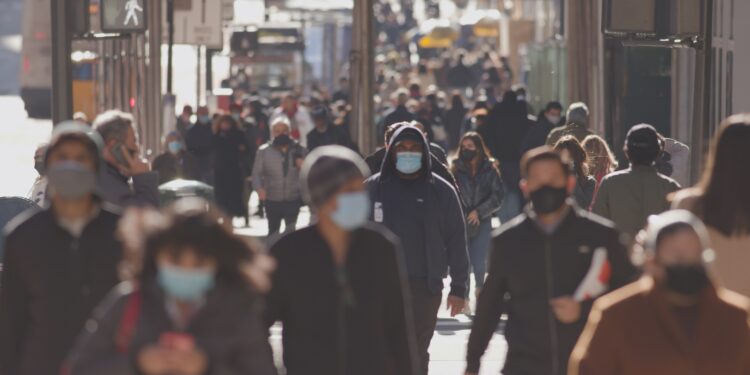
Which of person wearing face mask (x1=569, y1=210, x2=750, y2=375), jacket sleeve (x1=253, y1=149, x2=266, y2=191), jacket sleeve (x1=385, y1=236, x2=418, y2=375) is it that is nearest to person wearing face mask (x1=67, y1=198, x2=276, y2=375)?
person wearing face mask (x1=569, y1=210, x2=750, y2=375)


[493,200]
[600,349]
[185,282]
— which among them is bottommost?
[493,200]

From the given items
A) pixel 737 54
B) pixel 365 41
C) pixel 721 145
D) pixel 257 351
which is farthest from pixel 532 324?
pixel 365 41

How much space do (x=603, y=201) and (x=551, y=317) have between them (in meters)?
3.38

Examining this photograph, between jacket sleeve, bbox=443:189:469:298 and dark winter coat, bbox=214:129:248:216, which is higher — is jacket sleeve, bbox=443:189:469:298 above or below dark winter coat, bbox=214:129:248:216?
above

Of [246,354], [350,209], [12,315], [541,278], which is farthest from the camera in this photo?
[541,278]

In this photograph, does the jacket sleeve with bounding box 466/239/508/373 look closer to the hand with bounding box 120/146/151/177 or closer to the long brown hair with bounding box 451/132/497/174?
the hand with bounding box 120/146/151/177

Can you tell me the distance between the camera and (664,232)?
6066 millimetres

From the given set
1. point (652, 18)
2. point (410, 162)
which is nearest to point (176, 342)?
point (410, 162)

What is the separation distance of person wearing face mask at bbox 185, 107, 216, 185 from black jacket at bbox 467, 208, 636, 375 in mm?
16468

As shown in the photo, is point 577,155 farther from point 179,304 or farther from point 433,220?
point 179,304

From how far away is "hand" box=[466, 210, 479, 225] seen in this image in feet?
55.0

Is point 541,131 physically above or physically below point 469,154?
below

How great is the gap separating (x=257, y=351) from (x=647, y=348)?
120 cm

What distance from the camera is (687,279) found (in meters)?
6.01
